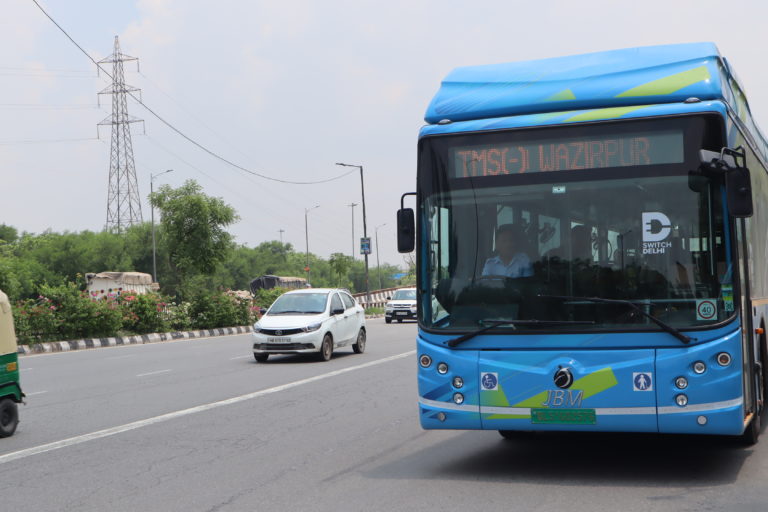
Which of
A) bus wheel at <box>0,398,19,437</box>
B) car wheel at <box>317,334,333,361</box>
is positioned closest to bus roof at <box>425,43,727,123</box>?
bus wheel at <box>0,398,19,437</box>

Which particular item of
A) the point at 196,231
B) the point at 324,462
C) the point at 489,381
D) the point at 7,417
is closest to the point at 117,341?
the point at 7,417

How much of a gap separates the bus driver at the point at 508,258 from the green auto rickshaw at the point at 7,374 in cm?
547

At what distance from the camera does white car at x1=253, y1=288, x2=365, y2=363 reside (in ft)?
66.7

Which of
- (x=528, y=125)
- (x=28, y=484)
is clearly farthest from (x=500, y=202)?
(x=28, y=484)

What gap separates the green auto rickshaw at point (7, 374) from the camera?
1037cm

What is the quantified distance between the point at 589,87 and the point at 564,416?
8.54 ft

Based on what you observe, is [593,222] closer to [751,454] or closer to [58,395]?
[751,454]

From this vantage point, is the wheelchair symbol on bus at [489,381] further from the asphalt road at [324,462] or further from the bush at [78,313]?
A: the bush at [78,313]

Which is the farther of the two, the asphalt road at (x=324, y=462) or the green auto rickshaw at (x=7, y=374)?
the green auto rickshaw at (x=7, y=374)

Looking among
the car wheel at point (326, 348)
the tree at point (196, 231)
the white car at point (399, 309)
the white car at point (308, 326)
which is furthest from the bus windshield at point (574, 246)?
the tree at point (196, 231)

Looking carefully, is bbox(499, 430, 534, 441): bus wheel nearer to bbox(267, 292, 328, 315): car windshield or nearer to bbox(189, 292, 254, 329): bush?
bbox(267, 292, 328, 315): car windshield

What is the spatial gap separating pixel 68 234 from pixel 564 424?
104m

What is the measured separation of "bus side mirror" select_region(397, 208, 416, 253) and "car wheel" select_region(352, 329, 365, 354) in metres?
15.1

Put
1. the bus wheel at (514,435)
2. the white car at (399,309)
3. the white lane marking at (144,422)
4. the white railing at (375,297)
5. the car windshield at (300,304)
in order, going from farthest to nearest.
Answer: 1. the white railing at (375,297)
2. the white car at (399,309)
3. the car windshield at (300,304)
4. the bus wheel at (514,435)
5. the white lane marking at (144,422)
